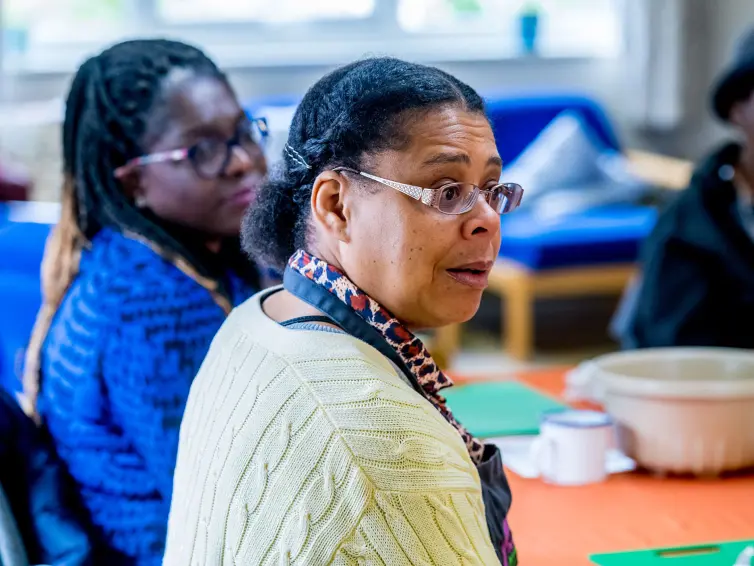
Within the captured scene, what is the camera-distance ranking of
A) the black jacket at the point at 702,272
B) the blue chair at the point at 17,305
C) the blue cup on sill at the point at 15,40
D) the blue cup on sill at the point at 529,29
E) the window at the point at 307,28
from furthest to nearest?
the blue cup on sill at the point at 529,29
the window at the point at 307,28
the blue cup on sill at the point at 15,40
the blue chair at the point at 17,305
the black jacket at the point at 702,272

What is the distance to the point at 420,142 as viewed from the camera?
3.60ft

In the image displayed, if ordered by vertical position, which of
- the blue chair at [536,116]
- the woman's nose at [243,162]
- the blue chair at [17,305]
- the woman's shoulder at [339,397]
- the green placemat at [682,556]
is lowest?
the blue chair at [17,305]

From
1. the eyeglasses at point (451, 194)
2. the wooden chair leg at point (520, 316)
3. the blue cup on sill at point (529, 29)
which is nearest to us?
the eyeglasses at point (451, 194)

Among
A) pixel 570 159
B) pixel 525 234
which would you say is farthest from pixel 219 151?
pixel 570 159

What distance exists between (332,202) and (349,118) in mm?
87

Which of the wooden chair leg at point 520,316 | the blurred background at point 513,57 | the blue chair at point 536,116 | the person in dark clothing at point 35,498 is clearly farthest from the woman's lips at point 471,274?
the blue chair at point 536,116

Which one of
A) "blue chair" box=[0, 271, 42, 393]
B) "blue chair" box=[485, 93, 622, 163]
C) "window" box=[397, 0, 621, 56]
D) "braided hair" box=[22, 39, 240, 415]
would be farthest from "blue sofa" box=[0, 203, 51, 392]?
"window" box=[397, 0, 621, 56]

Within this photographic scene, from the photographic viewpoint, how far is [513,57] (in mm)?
5863

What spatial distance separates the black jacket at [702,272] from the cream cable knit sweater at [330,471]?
142cm

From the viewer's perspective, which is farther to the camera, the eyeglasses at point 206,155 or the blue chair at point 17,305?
the blue chair at point 17,305

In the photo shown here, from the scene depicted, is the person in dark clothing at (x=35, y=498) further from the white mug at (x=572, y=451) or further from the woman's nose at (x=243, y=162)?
the white mug at (x=572, y=451)

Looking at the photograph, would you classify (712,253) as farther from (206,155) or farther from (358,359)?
(358,359)

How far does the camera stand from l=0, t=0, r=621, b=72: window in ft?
18.4

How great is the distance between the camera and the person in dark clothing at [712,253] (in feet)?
7.73
